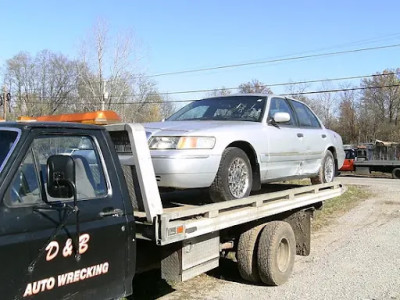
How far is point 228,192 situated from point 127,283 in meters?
1.93

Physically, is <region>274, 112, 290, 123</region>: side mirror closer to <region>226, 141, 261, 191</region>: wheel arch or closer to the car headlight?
<region>226, 141, 261, 191</region>: wheel arch

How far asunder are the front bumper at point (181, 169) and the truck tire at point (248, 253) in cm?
109

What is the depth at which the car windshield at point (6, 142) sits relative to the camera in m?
3.09

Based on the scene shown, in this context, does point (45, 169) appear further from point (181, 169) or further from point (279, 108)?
point (279, 108)

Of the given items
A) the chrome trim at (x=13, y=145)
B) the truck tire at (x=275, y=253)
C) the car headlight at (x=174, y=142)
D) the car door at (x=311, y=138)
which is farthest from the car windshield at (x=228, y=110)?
the chrome trim at (x=13, y=145)

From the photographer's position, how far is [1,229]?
9.44 feet

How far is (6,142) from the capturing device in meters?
3.20

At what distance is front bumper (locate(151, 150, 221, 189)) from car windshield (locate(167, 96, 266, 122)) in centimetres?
138

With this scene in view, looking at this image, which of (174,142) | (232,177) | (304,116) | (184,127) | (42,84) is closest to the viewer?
(174,142)

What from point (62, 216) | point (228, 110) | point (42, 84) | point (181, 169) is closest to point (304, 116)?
point (228, 110)

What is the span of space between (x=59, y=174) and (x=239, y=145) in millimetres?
3096

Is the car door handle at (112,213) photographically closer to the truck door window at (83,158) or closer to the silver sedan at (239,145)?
the truck door window at (83,158)

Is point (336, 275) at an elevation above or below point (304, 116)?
below

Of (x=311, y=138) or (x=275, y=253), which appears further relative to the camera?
(x=311, y=138)
